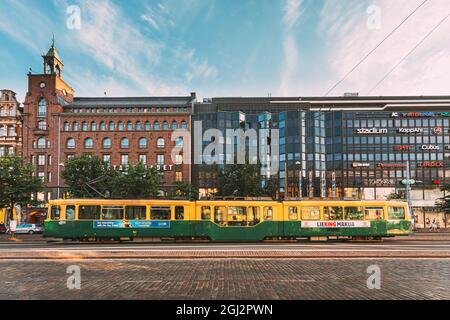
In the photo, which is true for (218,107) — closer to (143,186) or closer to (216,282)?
(143,186)

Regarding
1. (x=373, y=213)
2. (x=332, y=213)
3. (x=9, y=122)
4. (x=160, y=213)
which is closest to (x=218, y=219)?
(x=160, y=213)

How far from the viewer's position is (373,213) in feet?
81.4

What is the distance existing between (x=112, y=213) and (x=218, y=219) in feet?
24.2

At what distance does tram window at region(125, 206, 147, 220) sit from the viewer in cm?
2367

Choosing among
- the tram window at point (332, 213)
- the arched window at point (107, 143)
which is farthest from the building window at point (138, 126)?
the tram window at point (332, 213)

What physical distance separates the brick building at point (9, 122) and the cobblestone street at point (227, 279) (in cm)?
5060

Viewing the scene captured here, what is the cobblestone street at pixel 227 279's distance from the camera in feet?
27.2

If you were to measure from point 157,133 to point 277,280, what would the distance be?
52.2m

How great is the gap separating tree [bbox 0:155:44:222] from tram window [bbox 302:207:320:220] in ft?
91.5

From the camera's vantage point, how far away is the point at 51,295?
832 centimetres

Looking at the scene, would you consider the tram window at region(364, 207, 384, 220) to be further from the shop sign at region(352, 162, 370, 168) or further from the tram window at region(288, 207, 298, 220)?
the shop sign at region(352, 162, 370, 168)

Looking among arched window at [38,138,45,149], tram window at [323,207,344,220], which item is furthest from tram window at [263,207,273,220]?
arched window at [38,138,45,149]

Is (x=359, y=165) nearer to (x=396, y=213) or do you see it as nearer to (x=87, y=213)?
(x=396, y=213)
